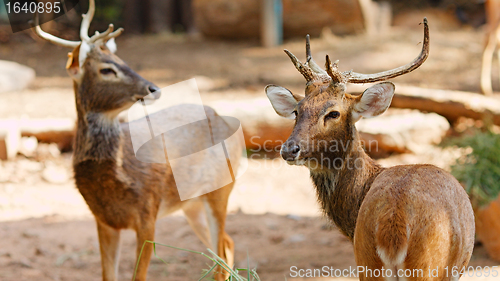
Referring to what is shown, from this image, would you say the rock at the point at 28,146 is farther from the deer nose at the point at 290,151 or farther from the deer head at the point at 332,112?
the deer nose at the point at 290,151

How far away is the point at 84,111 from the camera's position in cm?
427

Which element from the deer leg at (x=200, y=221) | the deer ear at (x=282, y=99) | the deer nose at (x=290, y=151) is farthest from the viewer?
the deer leg at (x=200, y=221)

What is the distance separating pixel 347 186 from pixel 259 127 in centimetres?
474

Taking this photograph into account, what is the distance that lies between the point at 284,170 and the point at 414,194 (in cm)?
535

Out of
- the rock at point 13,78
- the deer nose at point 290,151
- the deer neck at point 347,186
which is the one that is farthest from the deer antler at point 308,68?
the rock at point 13,78

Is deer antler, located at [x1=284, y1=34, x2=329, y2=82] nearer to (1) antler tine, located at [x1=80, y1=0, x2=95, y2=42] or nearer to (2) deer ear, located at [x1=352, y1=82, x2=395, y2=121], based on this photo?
(2) deer ear, located at [x1=352, y1=82, x2=395, y2=121]

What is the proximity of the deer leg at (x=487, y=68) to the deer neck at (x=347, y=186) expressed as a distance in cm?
692

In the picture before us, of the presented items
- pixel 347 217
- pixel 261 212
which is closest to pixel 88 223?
pixel 261 212

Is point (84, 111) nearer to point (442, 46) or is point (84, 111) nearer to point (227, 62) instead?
point (227, 62)

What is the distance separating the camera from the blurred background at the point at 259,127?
5500 mm

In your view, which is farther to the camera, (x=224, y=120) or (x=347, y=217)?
(x=224, y=120)

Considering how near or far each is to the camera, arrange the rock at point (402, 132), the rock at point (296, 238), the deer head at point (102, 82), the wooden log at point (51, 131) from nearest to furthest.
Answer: the deer head at point (102, 82) < the rock at point (296, 238) < the rock at point (402, 132) < the wooden log at point (51, 131)

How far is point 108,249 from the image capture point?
4418 mm

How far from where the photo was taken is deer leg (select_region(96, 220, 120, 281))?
14.4 feet
